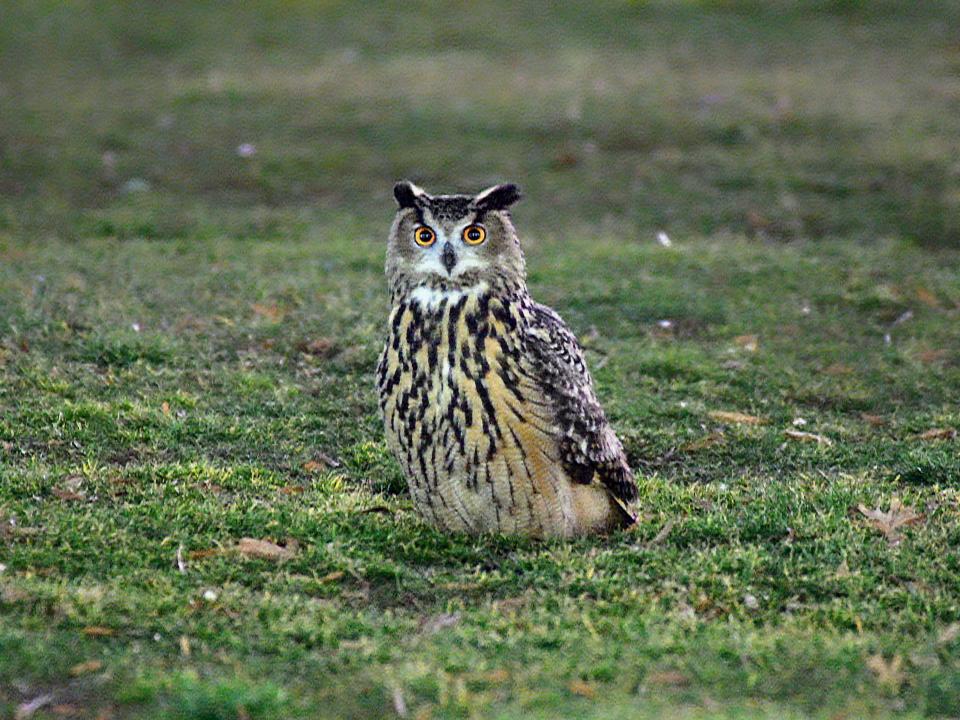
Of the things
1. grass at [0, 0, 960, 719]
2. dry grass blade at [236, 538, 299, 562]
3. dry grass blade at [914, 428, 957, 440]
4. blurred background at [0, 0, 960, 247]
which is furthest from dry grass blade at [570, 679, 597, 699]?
blurred background at [0, 0, 960, 247]

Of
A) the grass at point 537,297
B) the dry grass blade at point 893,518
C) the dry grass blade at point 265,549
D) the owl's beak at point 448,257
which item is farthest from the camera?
the dry grass blade at point 893,518

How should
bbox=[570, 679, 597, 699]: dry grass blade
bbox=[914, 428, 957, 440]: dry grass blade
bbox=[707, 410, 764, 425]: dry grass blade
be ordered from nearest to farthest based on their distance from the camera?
bbox=[570, 679, 597, 699]: dry grass blade < bbox=[914, 428, 957, 440]: dry grass blade < bbox=[707, 410, 764, 425]: dry grass blade

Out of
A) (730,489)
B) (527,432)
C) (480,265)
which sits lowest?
(730,489)

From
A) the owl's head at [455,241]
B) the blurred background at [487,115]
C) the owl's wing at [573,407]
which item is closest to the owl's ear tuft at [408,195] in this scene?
the owl's head at [455,241]

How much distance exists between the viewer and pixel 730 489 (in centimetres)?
761

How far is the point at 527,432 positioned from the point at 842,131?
11.1 meters

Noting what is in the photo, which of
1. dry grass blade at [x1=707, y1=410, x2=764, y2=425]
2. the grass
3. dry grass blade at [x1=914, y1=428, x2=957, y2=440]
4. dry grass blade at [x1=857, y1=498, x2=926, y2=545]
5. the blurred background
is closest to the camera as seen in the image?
the grass

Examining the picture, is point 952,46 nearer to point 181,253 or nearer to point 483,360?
point 181,253

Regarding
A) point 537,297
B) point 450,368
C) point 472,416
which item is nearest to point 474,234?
point 450,368

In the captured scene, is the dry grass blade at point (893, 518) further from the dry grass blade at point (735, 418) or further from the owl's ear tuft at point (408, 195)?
the owl's ear tuft at point (408, 195)

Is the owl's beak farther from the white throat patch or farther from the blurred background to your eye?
the blurred background

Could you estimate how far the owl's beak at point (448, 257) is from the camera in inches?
259

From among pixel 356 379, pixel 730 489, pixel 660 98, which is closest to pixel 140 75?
pixel 660 98

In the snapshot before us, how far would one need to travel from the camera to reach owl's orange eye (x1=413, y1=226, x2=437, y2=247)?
261 inches
